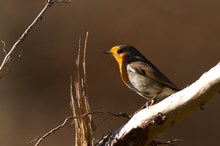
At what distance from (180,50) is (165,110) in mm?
4923

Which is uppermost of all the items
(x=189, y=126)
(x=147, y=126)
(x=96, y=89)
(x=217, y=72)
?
(x=217, y=72)

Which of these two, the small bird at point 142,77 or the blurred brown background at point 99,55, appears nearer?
the small bird at point 142,77

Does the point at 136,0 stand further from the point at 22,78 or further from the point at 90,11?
the point at 22,78

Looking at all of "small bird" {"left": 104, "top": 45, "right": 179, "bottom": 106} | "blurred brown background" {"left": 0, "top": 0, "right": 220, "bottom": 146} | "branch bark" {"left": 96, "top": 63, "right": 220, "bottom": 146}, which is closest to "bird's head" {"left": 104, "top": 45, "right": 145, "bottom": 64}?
"small bird" {"left": 104, "top": 45, "right": 179, "bottom": 106}

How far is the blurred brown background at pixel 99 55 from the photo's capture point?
8.05 m

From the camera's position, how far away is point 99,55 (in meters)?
8.38

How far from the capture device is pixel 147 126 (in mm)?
3393

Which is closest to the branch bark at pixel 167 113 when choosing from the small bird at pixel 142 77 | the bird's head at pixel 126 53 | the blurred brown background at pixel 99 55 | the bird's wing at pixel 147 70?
the small bird at pixel 142 77

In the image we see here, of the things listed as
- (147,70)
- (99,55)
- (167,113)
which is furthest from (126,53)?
(99,55)

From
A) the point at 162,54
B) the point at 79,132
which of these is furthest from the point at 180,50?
the point at 79,132

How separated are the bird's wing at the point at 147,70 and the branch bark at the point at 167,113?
3.92 feet

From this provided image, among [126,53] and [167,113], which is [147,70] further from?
[167,113]

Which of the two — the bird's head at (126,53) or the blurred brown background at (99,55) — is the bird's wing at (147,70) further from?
the blurred brown background at (99,55)

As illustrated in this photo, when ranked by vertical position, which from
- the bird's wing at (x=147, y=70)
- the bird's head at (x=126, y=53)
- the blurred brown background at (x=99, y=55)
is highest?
the bird's head at (x=126, y=53)
